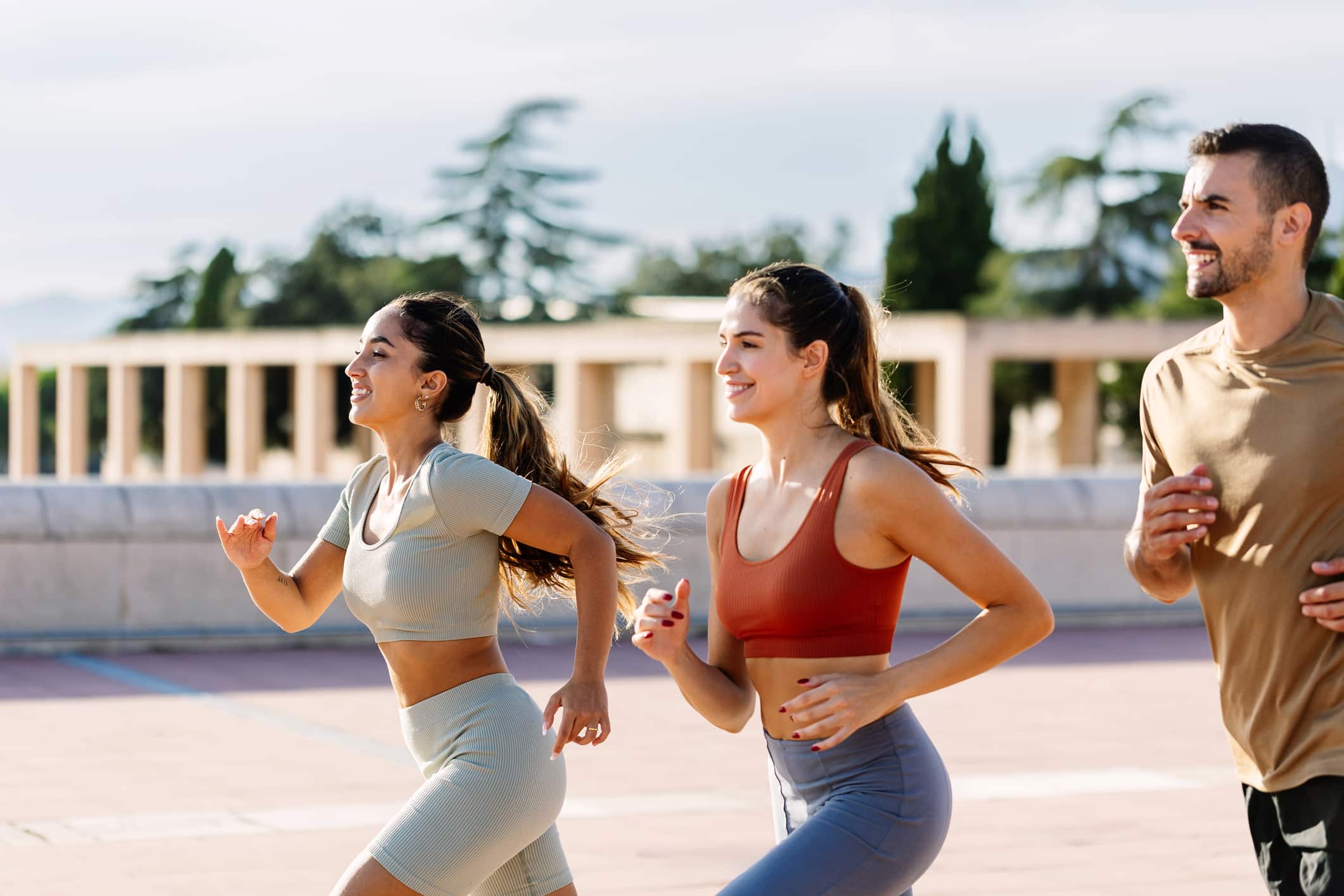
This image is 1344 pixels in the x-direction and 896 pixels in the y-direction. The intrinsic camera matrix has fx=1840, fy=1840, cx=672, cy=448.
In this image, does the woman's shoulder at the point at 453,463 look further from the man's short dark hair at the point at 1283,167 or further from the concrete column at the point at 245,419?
the concrete column at the point at 245,419

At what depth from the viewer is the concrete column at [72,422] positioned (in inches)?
2219

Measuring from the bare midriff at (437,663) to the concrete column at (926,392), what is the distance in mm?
40319

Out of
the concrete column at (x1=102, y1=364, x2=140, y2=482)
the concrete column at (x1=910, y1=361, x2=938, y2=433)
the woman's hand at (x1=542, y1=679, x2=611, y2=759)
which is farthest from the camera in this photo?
the concrete column at (x1=102, y1=364, x2=140, y2=482)

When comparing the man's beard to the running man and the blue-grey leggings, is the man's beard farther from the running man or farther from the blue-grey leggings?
the blue-grey leggings

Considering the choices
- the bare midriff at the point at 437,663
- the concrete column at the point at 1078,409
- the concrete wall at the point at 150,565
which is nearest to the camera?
the bare midriff at the point at 437,663

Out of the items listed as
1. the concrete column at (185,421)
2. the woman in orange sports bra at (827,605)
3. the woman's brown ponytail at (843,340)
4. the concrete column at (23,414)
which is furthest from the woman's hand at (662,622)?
the concrete column at (23,414)

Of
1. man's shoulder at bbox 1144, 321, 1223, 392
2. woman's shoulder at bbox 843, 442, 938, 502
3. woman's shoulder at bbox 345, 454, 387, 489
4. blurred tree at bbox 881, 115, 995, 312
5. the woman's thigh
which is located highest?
man's shoulder at bbox 1144, 321, 1223, 392


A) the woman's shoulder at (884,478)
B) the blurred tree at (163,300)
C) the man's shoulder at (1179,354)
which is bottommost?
the blurred tree at (163,300)

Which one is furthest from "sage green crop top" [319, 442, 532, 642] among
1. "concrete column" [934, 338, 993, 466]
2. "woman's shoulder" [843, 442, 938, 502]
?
"concrete column" [934, 338, 993, 466]

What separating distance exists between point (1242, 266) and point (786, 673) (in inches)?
47.2

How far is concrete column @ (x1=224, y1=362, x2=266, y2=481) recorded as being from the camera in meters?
48.4

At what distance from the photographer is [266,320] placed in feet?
295

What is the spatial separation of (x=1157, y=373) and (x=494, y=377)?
63.6 inches

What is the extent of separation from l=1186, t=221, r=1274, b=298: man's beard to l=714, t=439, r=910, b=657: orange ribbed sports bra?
31.0 inches
